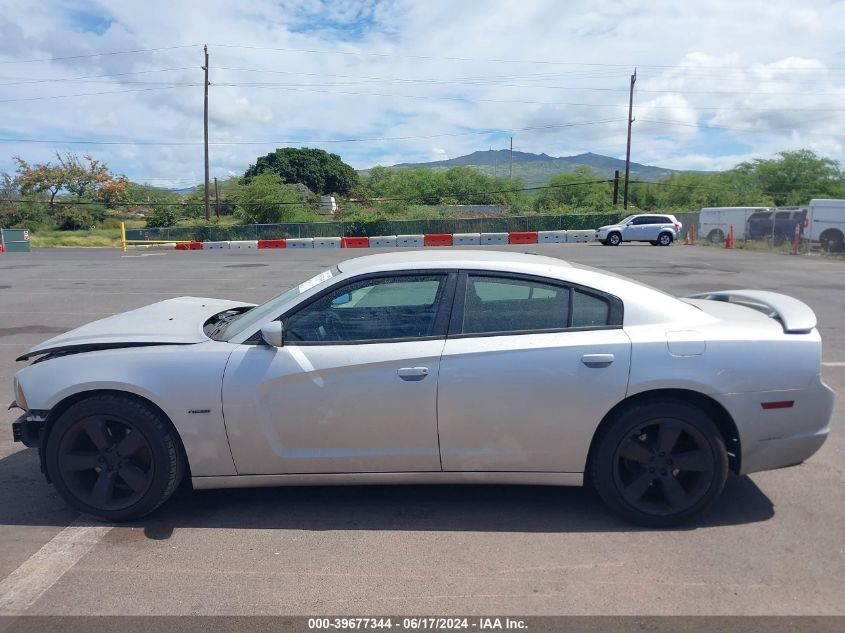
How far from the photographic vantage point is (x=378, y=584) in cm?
331

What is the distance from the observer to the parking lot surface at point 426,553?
317 cm

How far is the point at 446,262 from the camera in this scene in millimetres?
4133

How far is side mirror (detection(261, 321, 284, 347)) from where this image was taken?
12.4ft

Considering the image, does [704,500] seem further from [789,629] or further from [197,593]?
[197,593]

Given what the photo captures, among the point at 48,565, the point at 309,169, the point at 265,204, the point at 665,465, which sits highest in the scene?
the point at 309,169

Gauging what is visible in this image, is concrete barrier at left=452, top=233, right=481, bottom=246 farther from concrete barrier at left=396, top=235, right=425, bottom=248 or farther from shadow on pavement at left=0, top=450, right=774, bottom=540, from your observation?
shadow on pavement at left=0, top=450, right=774, bottom=540

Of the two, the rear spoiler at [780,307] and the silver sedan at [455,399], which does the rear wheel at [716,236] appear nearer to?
the rear spoiler at [780,307]

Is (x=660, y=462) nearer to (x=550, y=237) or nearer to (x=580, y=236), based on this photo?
(x=550, y=237)

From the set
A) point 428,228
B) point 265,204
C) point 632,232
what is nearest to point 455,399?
Result: point 632,232

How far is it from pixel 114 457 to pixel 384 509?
1.59 metres

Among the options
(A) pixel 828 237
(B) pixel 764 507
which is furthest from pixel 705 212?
(B) pixel 764 507

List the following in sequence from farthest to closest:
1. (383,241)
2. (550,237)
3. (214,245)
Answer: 1. (550,237)
2. (383,241)
3. (214,245)

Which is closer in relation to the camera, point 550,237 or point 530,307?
point 530,307

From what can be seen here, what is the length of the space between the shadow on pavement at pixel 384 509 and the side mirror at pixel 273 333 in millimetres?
1067
